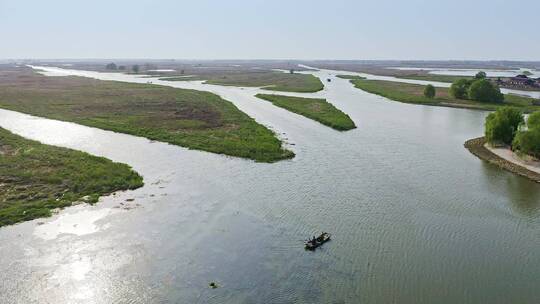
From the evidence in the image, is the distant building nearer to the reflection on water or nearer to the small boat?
the small boat

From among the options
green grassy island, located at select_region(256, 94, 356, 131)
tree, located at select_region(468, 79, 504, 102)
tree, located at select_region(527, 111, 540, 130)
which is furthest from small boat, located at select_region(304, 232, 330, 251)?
tree, located at select_region(468, 79, 504, 102)

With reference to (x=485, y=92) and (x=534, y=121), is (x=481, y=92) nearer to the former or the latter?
(x=485, y=92)

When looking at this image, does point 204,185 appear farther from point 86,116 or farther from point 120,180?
point 86,116

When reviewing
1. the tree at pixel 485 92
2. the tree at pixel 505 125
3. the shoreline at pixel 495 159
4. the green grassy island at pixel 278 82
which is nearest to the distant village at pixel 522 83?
the tree at pixel 485 92

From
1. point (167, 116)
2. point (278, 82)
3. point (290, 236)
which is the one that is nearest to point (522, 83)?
point (278, 82)

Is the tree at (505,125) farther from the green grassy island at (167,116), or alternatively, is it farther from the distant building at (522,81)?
the distant building at (522,81)

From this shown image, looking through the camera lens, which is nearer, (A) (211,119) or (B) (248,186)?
(B) (248,186)

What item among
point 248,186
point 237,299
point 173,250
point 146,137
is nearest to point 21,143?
point 146,137
